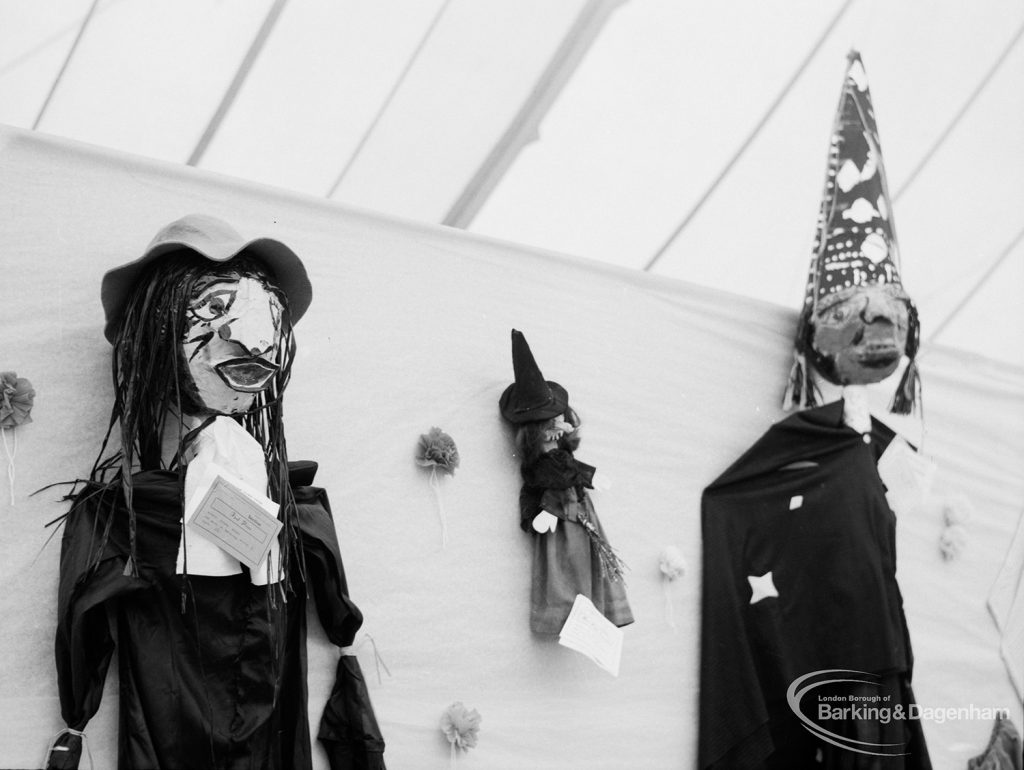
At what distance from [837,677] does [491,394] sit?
2.94 feet

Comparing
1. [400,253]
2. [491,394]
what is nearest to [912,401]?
[491,394]

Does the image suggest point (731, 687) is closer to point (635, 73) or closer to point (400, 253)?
point (400, 253)

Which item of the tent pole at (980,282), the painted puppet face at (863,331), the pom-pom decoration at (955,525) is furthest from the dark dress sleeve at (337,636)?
the tent pole at (980,282)

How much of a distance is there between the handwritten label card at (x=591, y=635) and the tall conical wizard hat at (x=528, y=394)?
351 mm

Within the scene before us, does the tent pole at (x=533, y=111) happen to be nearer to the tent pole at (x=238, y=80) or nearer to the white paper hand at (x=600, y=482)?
the tent pole at (x=238, y=80)

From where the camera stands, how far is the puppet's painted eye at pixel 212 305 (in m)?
1.47

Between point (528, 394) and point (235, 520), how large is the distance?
2.15 feet

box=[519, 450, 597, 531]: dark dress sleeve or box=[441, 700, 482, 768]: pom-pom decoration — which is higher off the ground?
box=[519, 450, 597, 531]: dark dress sleeve

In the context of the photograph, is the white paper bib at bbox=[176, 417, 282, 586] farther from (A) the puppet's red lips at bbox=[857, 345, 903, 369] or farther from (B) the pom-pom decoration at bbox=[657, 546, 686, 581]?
(A) the puppet's red lips at bbox=[857, 345, 903, 369]

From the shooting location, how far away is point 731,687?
200 centimetres

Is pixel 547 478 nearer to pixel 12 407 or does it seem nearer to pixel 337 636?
pixel 337 636

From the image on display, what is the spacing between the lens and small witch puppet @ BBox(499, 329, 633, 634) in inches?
72.9

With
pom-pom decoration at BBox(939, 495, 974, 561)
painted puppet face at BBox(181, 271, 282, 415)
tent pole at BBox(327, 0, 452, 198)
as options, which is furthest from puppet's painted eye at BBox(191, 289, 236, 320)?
pom-pom decoration at BBox(939, 495, 974, 561)

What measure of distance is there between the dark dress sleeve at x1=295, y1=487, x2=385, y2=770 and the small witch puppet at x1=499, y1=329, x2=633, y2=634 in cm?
38
